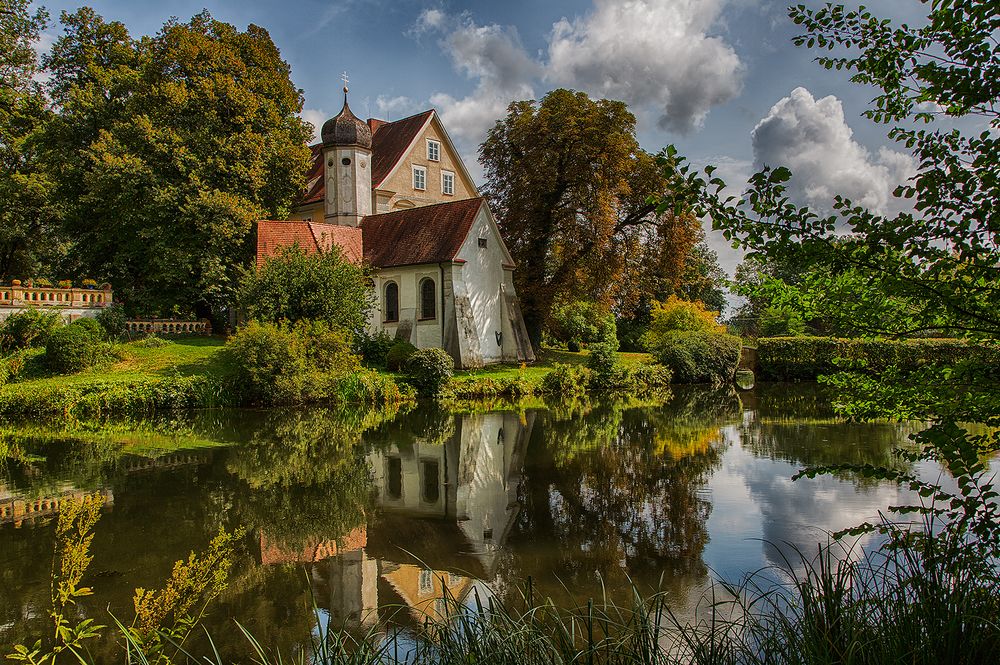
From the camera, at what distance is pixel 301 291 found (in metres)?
24.8

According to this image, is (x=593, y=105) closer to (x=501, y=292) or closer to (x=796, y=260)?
(x=501, y=292)

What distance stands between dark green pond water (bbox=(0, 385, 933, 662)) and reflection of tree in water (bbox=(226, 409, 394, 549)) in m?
0.05

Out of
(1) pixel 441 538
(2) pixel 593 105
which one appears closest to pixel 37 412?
(1) pixel 441 538

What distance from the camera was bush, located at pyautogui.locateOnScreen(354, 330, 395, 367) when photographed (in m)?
28.1

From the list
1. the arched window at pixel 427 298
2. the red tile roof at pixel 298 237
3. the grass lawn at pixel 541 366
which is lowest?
the grass lawn at pixel 541 366

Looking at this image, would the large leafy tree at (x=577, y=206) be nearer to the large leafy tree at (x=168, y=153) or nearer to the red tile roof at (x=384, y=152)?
the red tile roof at (x=384, y=152)

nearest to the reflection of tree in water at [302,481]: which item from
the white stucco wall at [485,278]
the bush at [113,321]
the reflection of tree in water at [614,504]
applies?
the reflection of tree in water at [614,504]

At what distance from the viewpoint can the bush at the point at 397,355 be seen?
27.4 m

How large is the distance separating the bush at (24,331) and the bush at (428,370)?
42.5ft

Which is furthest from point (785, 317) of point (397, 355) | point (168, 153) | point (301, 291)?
point (168, 153)

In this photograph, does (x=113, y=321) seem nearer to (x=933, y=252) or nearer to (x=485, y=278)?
(x=485, y=278)

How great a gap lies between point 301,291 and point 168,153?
10557mm

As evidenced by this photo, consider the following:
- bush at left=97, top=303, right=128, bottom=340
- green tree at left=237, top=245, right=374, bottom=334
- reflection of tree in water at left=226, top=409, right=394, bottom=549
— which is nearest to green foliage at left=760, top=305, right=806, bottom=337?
reflection of tree in water at left=226, top=409, right=394, bottom=549

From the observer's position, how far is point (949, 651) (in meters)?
3.25
